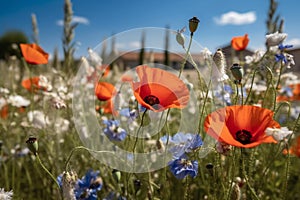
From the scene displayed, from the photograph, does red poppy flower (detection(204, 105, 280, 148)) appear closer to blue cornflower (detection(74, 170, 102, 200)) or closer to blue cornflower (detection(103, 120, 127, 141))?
blue cornflower (detection(74, 170, 102, 200))

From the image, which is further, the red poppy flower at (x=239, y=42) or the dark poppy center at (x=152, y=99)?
the red poppy flower at (x=239, y=42)

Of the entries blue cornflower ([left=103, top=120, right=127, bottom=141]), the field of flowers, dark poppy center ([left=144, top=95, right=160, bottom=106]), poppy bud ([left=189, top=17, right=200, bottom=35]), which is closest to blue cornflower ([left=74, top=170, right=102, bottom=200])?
the field of flowers

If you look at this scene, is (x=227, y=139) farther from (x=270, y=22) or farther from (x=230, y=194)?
(x=270, y=22)

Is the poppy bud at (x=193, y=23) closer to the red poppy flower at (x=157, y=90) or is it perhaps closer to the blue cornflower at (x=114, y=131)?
the red poppy flower at (x=157, y=90)

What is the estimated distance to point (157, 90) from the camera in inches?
27.6

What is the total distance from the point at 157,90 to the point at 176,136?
9.0 inches

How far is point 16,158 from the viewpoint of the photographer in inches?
60.6

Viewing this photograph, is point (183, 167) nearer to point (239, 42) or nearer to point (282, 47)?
point (282, 47)

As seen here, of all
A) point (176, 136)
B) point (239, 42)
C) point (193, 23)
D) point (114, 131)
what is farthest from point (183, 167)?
point (239, 42)

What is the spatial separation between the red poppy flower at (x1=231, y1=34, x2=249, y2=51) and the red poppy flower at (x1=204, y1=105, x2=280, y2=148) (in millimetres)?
627

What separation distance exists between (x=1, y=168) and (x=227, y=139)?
1.20 metres

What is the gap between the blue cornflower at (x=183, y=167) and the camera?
2.69 ft

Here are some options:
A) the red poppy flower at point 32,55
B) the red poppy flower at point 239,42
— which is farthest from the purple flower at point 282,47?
the red poppy flower at point 32,55

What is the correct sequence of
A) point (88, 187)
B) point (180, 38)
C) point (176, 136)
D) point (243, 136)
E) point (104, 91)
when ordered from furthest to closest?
point (104, 91), point (88, 187), point (176, 136), point (180, 38), point (243, 136)
